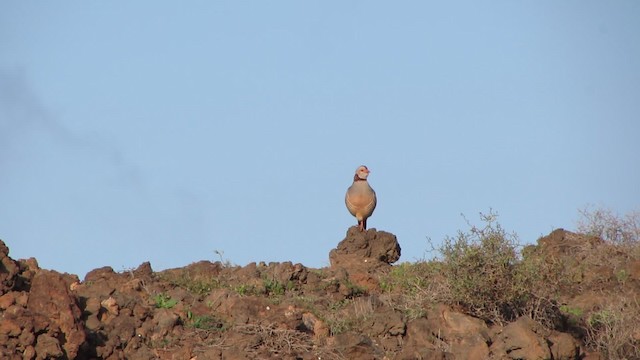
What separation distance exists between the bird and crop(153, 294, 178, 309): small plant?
645cm

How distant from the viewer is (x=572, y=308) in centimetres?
1512

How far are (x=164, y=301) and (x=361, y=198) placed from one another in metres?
6.76

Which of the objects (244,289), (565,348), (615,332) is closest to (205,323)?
(244,289)

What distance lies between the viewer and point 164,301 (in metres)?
13.6

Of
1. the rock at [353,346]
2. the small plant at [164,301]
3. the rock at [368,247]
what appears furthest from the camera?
the rock at [368,247]

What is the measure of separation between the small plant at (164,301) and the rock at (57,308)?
1.47 metres

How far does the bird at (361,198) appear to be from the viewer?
19781mm

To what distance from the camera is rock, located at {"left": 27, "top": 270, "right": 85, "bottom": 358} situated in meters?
11.6

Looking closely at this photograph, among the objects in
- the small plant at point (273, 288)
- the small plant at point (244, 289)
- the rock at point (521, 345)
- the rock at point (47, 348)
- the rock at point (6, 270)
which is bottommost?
the rock at point (47, 348)

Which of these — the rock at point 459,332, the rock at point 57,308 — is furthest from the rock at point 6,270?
the rock at point 459,332

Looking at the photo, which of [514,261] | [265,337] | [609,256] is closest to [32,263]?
[265,337]

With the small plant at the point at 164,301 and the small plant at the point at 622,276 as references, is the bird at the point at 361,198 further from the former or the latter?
the small plant at the point at 164,301

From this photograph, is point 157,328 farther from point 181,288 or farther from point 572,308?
point 572,308

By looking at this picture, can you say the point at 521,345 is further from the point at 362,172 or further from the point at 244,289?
the point at 362,172
